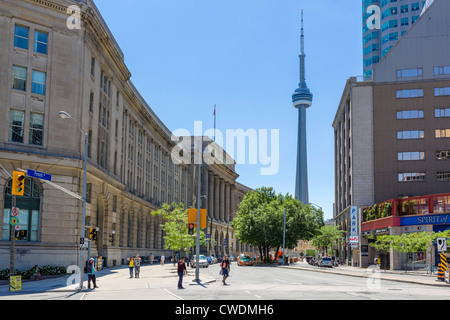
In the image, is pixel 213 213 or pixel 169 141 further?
pixel 213 213

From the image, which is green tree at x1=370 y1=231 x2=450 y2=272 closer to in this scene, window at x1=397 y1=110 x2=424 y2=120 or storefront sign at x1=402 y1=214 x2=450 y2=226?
storefront sign at x1=402 y1=214 x2=450 y2=226

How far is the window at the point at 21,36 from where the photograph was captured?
148ft

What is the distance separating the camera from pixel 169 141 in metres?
106

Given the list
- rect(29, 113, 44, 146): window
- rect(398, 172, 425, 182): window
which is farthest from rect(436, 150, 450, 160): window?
rect(29, 113, 44, 146): window

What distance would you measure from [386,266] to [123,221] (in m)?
36.6

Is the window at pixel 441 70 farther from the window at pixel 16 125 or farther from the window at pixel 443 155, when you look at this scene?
the window at pixel 16 125

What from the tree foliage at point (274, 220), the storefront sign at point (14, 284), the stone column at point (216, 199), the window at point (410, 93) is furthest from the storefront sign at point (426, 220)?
the stone column at point (216, 199)

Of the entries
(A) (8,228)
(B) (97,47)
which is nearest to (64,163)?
(A) (8,228)

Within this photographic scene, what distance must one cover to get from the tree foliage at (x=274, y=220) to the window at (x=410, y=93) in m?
26.7

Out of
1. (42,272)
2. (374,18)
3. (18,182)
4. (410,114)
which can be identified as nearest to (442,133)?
(410,114)

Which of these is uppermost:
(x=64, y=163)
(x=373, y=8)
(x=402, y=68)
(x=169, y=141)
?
(x=373, y=8)

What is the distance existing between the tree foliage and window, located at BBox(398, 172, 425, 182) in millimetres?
19721

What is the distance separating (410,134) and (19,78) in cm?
5664

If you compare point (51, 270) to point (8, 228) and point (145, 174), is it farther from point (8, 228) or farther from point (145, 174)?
point (145, 174)
